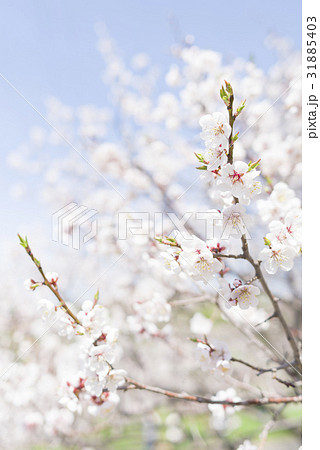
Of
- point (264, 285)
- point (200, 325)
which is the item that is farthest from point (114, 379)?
point (200, 325)

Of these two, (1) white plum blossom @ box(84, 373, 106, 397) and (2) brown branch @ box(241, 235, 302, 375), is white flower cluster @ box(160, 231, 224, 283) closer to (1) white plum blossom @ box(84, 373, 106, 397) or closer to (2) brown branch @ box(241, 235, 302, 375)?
(2) brown branch @ box(241, 235, 302, 375)

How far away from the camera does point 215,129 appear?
1.75 feet

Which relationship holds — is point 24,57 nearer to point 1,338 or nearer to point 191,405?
point 191,405

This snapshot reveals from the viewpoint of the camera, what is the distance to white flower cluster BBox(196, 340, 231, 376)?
0.78m

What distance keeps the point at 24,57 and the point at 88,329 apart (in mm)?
851

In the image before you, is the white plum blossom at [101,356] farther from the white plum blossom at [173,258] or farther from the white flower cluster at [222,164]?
the white flower cluster at [222,164]

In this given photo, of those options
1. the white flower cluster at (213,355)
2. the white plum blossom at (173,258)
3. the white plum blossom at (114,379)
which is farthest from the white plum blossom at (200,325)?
the white plum blossom at (173,258)

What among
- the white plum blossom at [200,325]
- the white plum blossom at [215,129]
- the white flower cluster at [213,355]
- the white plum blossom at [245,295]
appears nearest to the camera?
the white plum blossom at [215,129]

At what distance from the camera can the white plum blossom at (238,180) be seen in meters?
0.53

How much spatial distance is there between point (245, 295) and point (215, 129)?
0.29 metres

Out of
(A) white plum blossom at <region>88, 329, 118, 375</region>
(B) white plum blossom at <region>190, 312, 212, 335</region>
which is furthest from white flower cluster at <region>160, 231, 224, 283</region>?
(B) white plum blossom at <region>190, 312, 212, 335</region>

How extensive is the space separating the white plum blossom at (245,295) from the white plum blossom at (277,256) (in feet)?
0.15
